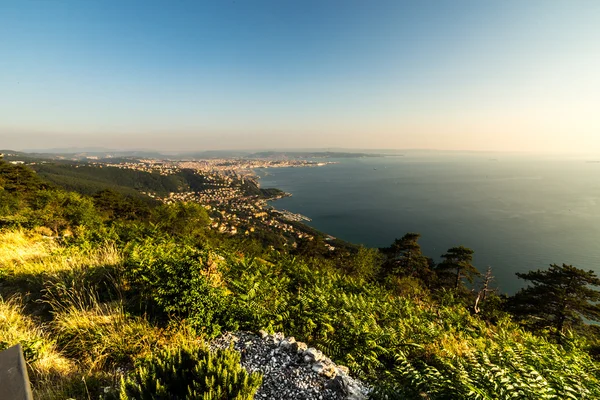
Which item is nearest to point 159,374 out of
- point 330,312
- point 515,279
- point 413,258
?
point 330,312

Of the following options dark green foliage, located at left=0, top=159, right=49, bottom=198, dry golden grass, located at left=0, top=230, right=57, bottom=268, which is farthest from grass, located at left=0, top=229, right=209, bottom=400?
dark green foliage, located at left=0, top=159, right=49, bottom=198

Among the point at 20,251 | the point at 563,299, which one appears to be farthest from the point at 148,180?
the point at 563,299

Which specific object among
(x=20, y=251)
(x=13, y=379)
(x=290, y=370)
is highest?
(x=13, y=379)

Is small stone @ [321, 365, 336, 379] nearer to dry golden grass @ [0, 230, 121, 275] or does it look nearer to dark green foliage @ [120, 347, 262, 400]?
dark green foliage @ [120, 347, 262, 400]

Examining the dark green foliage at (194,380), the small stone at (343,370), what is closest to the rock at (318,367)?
the small stone at (343,370)

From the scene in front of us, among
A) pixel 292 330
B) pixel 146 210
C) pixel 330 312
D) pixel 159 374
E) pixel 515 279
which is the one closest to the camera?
pixel 159 374

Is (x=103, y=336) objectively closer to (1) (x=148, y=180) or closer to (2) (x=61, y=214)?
(2) (x=61, y=214)

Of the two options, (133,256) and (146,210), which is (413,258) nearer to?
(133,256)
